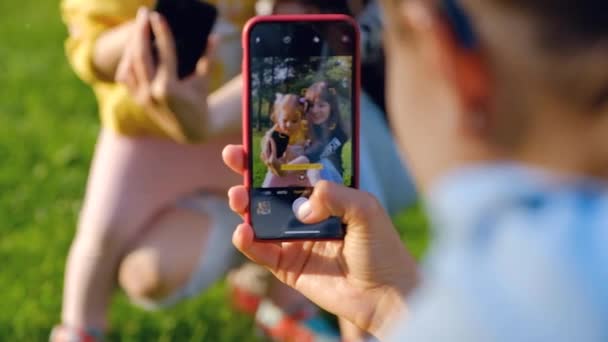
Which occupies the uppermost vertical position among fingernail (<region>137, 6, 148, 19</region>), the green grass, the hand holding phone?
fingernail (<region>137, 6, 148, 19</region>)

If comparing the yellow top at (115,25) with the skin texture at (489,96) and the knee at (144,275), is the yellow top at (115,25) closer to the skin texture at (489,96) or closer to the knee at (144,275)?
the knee at (144,275)

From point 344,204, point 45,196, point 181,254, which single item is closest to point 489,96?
point 344,204

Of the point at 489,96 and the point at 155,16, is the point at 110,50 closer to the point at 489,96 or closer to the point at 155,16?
the point at 155,16

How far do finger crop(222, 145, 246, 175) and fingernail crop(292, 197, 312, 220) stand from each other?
10 cm

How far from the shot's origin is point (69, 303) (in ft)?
8.57

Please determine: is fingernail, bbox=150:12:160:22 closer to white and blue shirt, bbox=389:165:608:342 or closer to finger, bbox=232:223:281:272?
finger, bbox=232:223:281:272

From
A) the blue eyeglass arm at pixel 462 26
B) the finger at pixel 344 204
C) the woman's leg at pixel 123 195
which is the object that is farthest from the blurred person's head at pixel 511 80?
the woman's leg at pixel 123 195

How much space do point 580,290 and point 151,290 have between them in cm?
169

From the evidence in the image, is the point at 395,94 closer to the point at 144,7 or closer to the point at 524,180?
the point at 524,180

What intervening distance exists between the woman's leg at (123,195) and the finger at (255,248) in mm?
750

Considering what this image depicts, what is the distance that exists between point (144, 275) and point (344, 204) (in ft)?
3.20

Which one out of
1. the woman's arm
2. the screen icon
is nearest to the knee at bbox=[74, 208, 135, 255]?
the woman's arm

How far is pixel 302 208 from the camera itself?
1.78 metres

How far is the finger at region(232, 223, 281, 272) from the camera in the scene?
1755 millimetres
